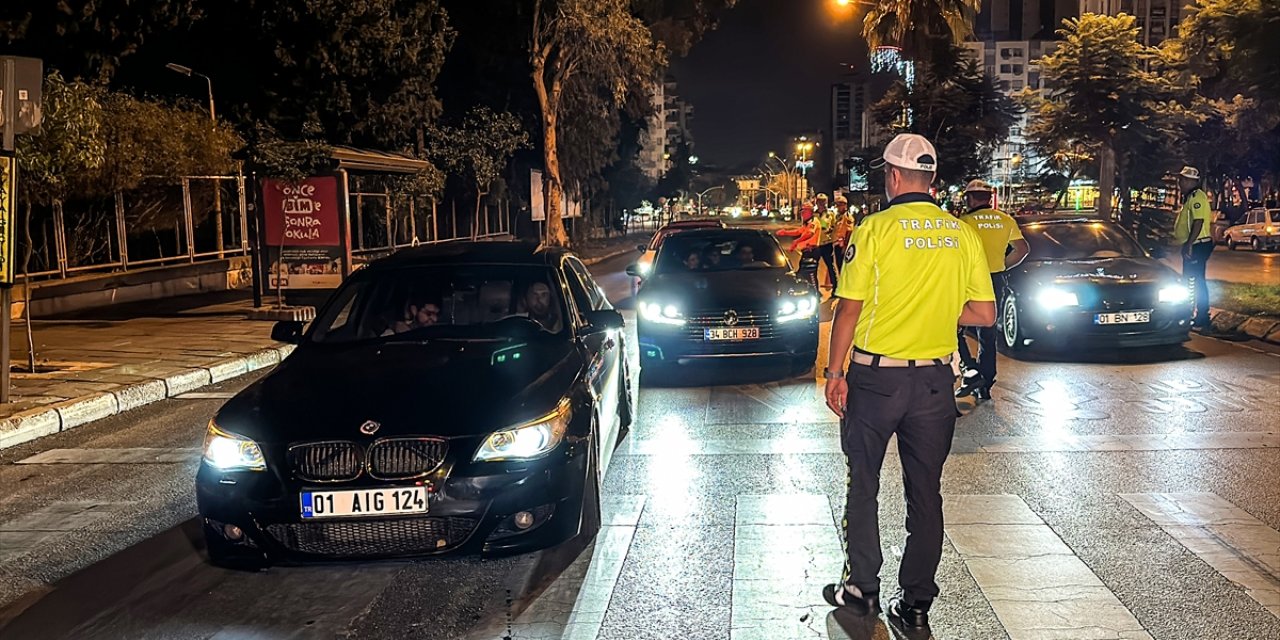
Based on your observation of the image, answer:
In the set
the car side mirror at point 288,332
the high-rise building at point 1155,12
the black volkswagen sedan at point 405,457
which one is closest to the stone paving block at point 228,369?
the car side mirror at point 288,332

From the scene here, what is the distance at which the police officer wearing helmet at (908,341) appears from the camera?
3984 millimetres

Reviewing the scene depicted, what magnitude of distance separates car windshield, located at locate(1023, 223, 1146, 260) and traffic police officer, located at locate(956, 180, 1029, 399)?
3455 millimetres

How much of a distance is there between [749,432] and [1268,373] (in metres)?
5.94

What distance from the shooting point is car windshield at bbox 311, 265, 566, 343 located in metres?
6.44

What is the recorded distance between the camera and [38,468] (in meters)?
7.61

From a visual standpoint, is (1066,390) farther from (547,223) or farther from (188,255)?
(547,223)

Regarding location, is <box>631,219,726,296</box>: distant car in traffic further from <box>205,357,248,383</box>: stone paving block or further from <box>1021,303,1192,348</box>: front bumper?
<box>205,357,248,383</box>: stone paving block

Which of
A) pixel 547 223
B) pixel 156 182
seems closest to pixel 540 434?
pixel 156 182

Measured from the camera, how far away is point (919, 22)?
88.8 feet

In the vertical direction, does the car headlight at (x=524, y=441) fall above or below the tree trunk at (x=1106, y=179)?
below

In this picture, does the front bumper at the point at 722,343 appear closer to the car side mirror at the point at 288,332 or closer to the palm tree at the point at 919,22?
the car side mirror at the point at 288,332

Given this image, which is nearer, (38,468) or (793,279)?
(38,468)

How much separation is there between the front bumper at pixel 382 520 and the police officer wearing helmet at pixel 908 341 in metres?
1.48

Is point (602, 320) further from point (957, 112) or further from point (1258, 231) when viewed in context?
point (957, 112)
